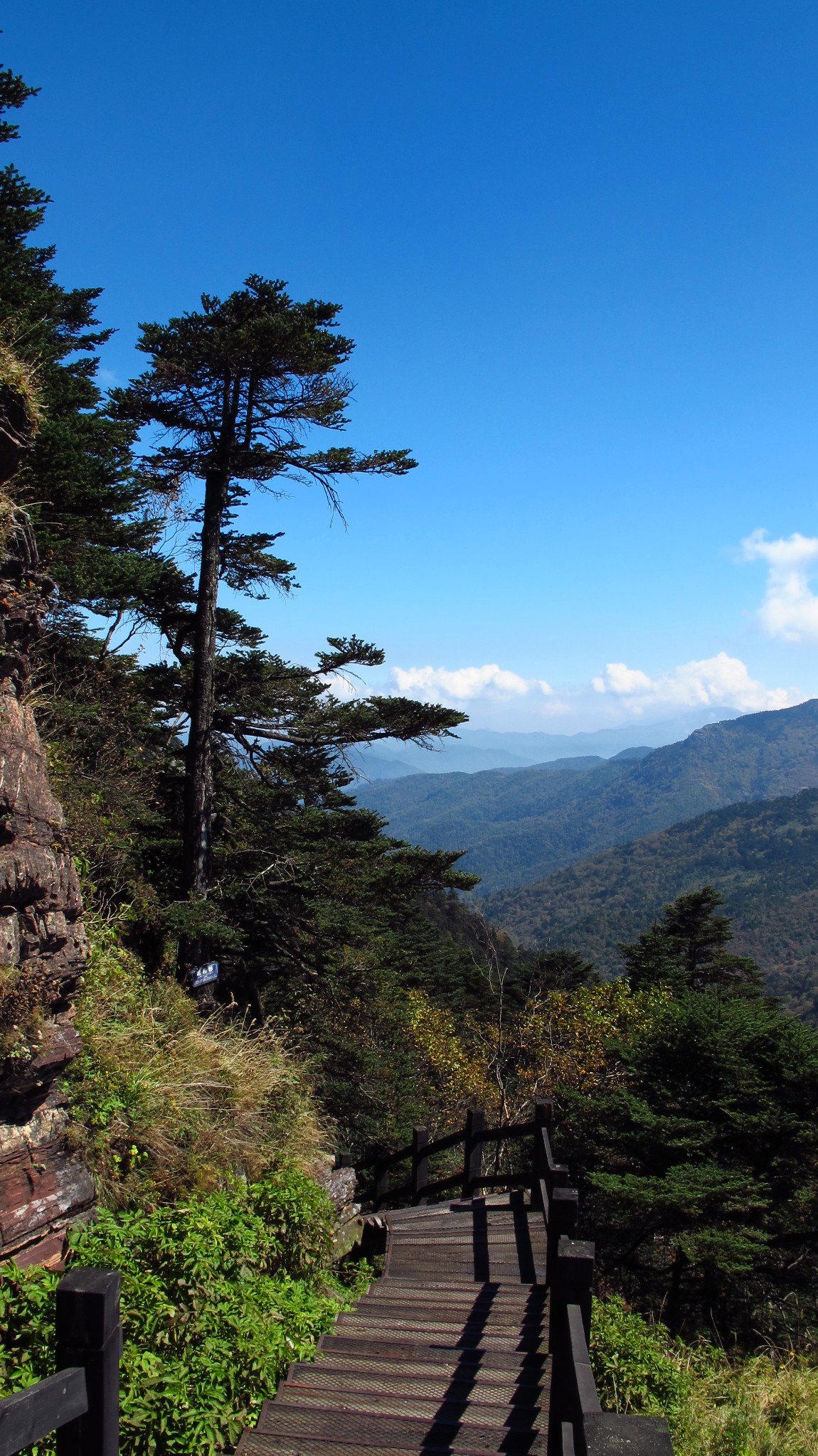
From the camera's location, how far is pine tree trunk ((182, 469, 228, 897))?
11.1 metres

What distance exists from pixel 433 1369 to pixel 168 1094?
2.57 metres

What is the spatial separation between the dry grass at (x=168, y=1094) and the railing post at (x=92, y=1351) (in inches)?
132

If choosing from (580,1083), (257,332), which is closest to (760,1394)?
(257,332)

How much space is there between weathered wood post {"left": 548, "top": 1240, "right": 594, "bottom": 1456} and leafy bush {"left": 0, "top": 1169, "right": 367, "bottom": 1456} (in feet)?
5.15

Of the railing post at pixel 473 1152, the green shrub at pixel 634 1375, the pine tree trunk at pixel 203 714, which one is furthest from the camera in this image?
the pine tree trunk at pixel 203 714

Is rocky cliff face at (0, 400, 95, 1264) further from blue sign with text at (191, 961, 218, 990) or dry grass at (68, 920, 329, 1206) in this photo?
blue sign with text at (191, 961, 218, 990)

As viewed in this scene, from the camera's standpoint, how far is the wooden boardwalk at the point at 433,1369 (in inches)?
152

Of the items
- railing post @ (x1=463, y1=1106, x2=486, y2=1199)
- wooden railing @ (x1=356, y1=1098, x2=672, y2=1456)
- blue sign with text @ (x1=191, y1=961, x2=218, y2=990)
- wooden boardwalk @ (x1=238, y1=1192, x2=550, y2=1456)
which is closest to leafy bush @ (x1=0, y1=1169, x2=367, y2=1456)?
wooden boardwalk @ (x1=238, y1=1192, x2=550, y2=1456)

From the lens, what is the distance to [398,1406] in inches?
163

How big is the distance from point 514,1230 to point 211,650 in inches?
306

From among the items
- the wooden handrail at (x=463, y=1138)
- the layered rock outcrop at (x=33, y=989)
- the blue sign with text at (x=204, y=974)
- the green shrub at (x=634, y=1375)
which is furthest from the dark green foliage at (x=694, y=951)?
the layered rock outcrop at (x=33, y=989)

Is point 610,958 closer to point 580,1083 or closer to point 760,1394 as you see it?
point 580,1083

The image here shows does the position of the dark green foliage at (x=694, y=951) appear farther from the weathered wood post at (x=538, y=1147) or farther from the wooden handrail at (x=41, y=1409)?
the wooden handrail at (x=41, y=1409)

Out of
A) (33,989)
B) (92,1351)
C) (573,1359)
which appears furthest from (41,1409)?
(33,989)
